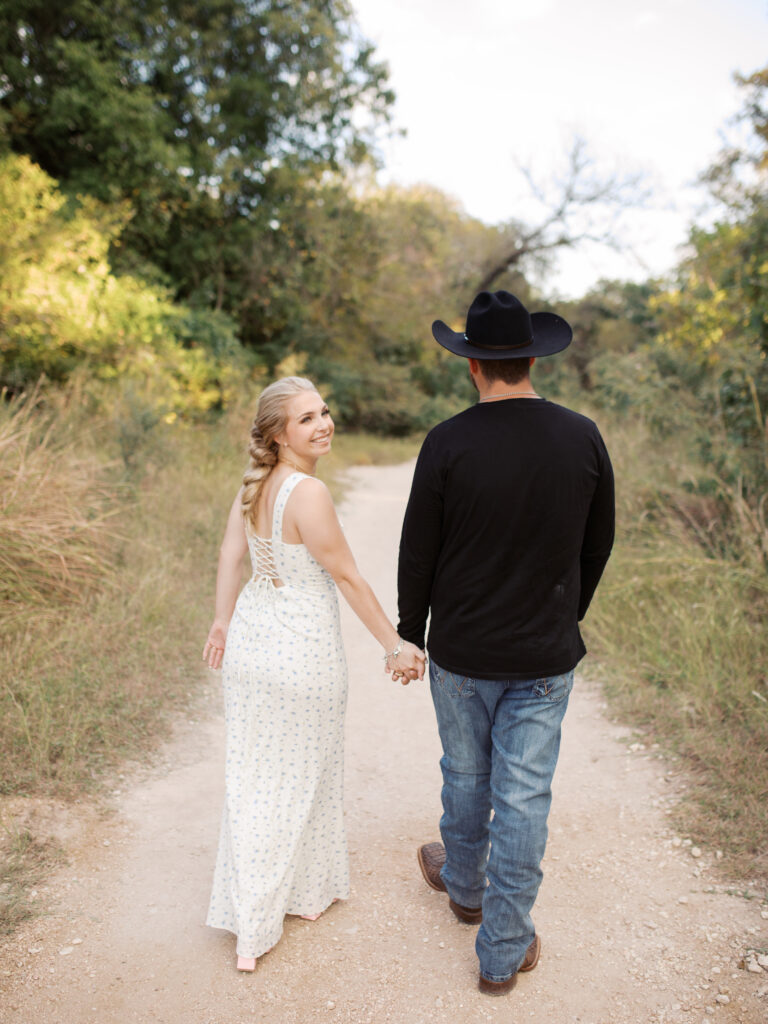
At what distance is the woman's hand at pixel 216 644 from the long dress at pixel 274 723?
0.65ft

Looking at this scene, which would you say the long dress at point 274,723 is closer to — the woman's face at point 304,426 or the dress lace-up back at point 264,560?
the dress lace-up back at point 264,560

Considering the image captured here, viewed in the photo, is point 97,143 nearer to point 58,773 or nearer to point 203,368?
point 203,368

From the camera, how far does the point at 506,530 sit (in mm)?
2139

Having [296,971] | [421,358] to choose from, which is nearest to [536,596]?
[296,971]

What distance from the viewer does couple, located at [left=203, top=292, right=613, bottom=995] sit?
2146 mm

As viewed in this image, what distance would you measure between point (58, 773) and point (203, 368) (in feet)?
35.1

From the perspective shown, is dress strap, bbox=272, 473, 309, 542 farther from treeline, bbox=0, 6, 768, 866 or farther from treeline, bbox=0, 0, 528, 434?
treeline, bbox=0, 0, 528, 434

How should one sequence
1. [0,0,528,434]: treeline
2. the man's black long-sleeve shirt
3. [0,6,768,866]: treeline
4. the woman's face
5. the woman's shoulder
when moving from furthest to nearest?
[0,0,528,434]: treeline → [0,6,768,866]: treeline → the woman's face → the woman's shoulder → the man's black long-sleeve shirt

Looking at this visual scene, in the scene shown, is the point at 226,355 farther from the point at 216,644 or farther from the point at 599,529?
the point at 599,529

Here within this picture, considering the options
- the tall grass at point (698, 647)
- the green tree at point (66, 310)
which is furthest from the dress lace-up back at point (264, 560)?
the green tree at point (66, 310)

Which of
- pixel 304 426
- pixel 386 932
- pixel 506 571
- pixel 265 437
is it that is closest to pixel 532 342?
pixel 506 571

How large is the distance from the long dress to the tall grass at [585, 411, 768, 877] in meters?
1.75

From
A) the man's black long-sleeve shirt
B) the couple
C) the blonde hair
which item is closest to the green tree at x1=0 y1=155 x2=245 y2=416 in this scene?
the blonde hair

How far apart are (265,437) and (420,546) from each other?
658 mm
